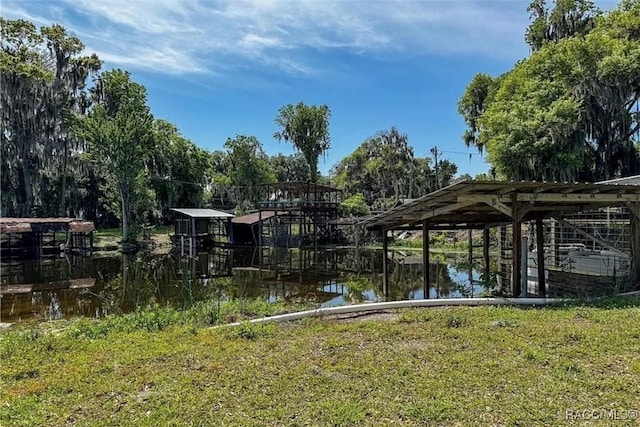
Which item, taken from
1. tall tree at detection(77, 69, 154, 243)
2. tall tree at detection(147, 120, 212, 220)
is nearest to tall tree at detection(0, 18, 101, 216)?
tall tree at detection(77, 69, 154, 243)

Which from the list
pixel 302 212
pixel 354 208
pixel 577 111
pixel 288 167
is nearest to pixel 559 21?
pixel 577 111

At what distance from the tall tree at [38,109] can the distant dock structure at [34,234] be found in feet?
25.2

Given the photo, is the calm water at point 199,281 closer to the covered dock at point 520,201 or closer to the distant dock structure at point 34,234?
the distant dock structure at point 34,234

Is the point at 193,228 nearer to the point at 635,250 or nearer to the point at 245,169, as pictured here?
the point at 245,169

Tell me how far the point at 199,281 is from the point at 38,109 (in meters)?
25.0

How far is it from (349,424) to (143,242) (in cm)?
3101

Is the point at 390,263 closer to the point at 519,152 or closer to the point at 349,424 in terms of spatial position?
the point at 519,152

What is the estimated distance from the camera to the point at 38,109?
104 feet

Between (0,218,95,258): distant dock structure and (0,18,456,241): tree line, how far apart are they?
13.6 feet

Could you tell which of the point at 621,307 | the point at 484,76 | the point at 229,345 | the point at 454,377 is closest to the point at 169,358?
the point at 229,345

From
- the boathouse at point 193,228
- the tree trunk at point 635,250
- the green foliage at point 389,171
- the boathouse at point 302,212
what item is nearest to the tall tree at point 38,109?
the boathouse at point 193,228

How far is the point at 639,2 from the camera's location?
72.1 ft

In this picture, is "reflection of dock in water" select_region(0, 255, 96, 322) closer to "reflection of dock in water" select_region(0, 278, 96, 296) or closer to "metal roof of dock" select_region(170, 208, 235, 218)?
"reflection of dock in water" select_region(0, 278, 96, 296)

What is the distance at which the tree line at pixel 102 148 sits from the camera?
3069cm
